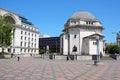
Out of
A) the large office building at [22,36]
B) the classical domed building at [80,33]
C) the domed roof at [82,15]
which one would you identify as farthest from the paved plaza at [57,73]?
the large office building at [22,36]

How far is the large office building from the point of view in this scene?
3659 inches

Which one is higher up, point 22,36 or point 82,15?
point 82,15

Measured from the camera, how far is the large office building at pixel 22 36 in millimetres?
92938

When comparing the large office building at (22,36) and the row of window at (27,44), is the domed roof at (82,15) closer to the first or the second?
the large office building at (22,36)

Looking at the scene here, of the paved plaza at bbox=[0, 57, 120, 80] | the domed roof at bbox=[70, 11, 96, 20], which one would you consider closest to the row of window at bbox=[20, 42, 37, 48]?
the domed roof at bbox=[70, 11, 96, 20]

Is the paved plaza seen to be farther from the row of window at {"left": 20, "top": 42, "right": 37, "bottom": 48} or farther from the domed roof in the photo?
the row of window at {"left": 20, "top": 42, "right": 37, "bottom": 48}

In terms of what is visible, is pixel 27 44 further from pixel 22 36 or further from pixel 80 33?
pixel 80 33

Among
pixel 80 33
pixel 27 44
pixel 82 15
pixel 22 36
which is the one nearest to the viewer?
pixel 80 33

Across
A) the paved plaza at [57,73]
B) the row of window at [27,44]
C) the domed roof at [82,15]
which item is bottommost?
the paved plaza at [57,73]

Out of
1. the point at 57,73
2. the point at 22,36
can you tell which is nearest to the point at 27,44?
the point at 22,36

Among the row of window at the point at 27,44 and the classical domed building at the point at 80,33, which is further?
the row of window at the point at 27,44

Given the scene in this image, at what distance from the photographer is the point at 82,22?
6888 cm

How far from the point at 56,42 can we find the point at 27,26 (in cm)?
4801

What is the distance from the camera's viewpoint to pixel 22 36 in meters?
98.8
